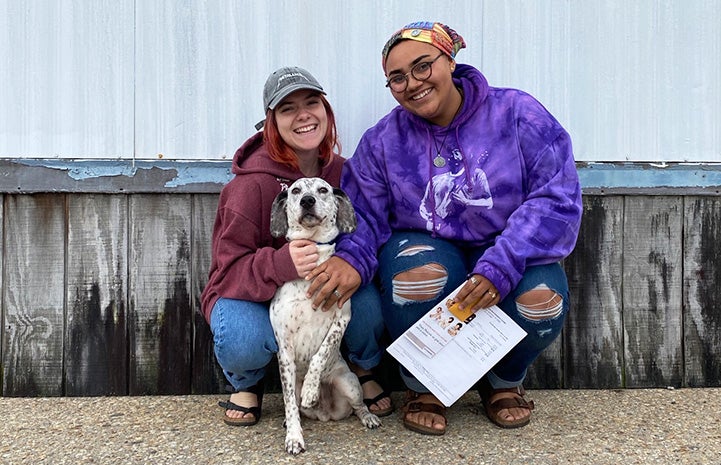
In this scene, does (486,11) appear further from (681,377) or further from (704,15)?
(681,377)

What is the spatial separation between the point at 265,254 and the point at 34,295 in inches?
52.0

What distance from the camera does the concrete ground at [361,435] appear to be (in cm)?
249

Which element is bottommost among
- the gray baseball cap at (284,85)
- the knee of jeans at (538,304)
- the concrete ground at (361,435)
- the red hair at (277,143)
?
the concrete ground at (361,435)

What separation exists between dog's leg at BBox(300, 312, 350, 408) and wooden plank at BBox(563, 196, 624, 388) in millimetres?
1279

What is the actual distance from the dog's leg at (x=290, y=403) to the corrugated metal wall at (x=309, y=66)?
1090mm

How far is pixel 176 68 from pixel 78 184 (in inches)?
28.4

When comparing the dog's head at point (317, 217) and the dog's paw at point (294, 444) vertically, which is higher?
the dog's head at point (317, 217)

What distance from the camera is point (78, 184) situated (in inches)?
125

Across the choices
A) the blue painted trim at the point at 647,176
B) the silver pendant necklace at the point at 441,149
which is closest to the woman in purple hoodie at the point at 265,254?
the silver pendant necklace at the point at 441,149

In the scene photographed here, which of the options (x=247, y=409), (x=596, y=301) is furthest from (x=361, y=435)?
(x=596, y=301)

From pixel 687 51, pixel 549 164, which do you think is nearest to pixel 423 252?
pixel 549 164

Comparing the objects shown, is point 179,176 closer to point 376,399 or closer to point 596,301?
point 376,399

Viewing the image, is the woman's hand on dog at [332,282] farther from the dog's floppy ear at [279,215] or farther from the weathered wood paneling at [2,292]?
the weathered wood paneling at [2,292]

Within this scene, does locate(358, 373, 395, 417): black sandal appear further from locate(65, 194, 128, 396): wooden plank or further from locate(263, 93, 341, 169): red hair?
locate(65, 194, 128, 396): wooden plank
